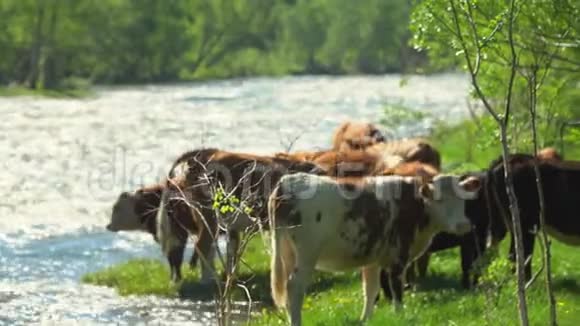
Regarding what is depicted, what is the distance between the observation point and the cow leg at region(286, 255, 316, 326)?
36.5 feet

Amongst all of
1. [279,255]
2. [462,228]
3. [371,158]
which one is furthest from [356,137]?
[279,255]

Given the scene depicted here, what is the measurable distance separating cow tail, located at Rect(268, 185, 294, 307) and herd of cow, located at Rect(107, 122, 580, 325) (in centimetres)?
1

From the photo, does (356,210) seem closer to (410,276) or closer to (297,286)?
(297,286)

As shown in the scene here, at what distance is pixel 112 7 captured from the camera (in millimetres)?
76750

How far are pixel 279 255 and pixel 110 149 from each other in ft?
76.5

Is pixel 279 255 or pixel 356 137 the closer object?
pixel 279 255

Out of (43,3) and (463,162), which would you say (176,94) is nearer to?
(43,3)

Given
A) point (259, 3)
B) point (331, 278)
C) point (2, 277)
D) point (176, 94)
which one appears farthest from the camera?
point (259, 3)

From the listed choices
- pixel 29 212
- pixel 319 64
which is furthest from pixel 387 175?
pixel 319 64

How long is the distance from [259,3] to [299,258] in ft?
304

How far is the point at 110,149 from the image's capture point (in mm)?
33906

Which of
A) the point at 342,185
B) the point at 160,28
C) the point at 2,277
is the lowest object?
the point at 2,277

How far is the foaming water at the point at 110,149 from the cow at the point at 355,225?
203 cm

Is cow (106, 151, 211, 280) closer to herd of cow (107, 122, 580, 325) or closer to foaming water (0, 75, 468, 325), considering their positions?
herd of cow (107, 122, 580, 325)
